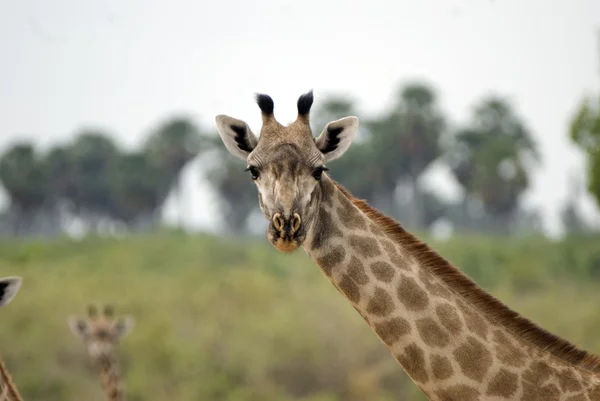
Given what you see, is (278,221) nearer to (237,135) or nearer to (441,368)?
(237,135)

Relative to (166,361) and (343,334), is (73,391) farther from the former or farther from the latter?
(343,334)

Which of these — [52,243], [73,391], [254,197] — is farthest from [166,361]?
[254,197]

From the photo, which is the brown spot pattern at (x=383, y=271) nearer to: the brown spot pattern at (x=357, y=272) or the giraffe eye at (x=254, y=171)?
the brown spot pattern at (x=357, y=272)

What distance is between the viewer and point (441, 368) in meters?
6.82

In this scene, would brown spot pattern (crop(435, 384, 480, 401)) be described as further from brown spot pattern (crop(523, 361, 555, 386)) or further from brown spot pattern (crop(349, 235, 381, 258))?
brown spot pattern (crop(349, 235, 381, 258))

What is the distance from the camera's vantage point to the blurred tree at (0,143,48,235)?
76.4m

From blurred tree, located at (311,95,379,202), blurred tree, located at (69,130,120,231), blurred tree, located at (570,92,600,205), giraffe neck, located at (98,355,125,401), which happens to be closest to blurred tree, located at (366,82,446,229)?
blurred tree, located at (311,95,379,202)

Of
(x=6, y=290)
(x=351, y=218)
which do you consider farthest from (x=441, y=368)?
(x=6, y=290)

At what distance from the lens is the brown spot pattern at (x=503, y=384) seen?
669cm

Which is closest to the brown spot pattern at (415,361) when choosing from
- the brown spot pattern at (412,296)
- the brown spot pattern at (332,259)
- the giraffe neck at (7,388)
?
the brown spot pattern at (412,296)

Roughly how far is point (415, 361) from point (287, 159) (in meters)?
1.59

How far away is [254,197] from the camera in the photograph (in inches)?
2960

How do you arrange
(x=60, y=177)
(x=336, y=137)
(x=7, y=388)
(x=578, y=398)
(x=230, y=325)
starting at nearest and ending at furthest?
(x=578, y=398) < (x=336, y=137) < (x=7, y=388) < (x=230, y=325) < (x=60, y=177)

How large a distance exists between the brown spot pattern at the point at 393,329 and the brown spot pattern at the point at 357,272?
12.7 inches
